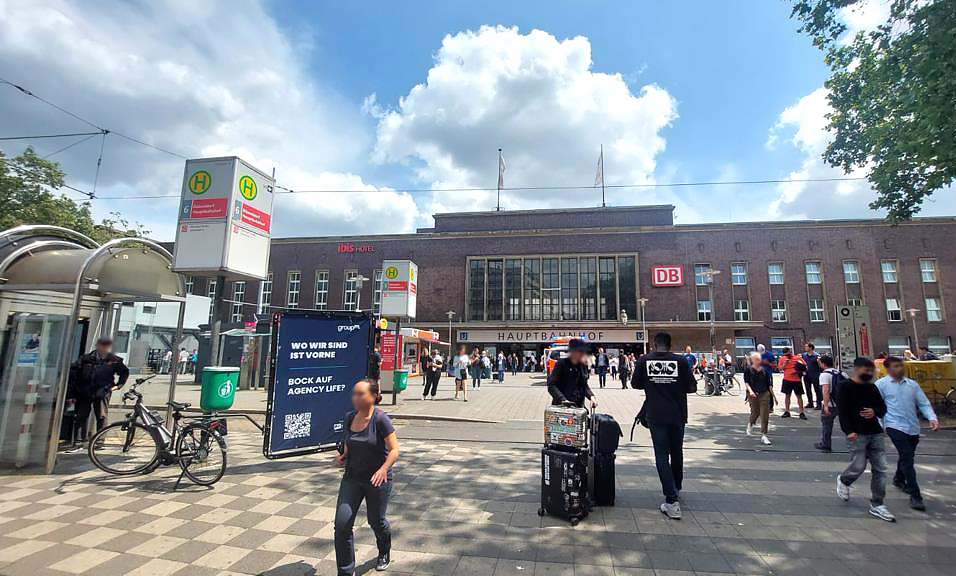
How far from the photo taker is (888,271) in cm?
3984

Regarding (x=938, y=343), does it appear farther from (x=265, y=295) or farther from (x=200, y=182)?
(x=265, y=295)

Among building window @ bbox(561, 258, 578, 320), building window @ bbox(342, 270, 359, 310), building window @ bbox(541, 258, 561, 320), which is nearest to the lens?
building window @ bbox(561, 258, 578, 320)

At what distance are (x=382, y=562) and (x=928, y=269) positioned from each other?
54.5 metres

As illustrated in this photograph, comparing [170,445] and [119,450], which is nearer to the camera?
[170,445]

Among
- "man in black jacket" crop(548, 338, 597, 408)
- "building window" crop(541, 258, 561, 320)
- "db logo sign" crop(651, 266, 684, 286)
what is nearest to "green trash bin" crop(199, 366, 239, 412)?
"man in black jacket" crop(548, 338, 597, 408)

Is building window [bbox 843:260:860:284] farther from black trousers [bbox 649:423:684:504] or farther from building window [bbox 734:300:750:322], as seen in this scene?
black trousers [bbox 649:423:684:504]

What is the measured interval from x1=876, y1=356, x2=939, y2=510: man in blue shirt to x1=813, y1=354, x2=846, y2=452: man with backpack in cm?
261

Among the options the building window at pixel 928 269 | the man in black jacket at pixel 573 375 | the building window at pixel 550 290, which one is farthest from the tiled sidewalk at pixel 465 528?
the building window at pixel 928 269

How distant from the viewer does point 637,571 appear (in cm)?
367

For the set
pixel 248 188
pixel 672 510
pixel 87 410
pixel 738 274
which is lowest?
pixel 672 510

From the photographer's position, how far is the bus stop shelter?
6453 mm

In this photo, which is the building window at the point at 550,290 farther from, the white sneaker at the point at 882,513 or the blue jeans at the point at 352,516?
the blue jeans at the point at 352,516

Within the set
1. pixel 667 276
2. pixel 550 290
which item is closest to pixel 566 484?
pixel 550 290

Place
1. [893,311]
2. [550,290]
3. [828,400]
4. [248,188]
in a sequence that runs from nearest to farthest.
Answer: [828,400]
[248,188]
[893,311]
[550,290]
